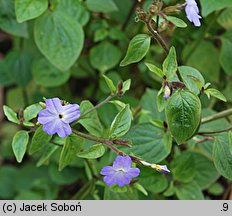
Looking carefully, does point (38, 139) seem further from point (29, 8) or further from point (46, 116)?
point (29, 8)

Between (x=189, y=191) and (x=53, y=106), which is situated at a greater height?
(x=53, y=106)

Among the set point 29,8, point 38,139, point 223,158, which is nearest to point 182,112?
point 223,158

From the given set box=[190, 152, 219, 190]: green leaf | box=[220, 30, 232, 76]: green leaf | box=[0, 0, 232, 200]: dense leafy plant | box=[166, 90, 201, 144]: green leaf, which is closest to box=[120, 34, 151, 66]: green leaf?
box=[0, 0, 232, 200]: dense leafy plant

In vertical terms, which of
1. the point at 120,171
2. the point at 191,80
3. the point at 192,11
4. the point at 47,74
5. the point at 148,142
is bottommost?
the point at 47,74

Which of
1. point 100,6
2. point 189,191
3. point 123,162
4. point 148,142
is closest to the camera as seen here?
point 123,162

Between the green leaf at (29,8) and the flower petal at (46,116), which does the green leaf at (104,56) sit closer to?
the green leaf at (29,8)

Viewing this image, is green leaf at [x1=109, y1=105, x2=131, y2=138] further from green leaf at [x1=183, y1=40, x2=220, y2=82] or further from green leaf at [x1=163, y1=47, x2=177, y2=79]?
green leaf at [x1=183, y1=40, x2=220, y2=82]

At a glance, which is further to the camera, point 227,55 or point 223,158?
point 227,55

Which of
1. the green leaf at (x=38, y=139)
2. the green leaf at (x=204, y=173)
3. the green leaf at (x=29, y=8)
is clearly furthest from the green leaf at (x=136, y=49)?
the green leaf at (x=204, y=173)
